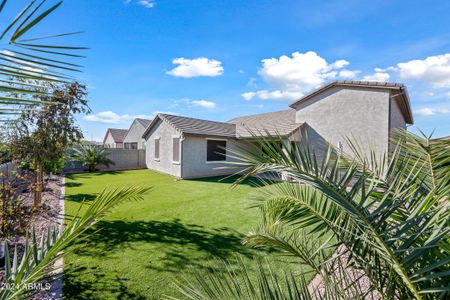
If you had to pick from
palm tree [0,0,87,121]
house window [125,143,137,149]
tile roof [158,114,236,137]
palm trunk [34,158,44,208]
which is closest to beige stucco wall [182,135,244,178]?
tile roof [158,114,236,137]

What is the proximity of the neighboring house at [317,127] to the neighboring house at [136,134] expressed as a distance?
9.21 m

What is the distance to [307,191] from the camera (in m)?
2.84

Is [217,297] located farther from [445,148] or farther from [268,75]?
[268,75]

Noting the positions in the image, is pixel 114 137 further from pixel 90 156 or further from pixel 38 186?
pixel 38 186

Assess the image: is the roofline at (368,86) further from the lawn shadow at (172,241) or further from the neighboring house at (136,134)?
the neighboring house at (136,134)

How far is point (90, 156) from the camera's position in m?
19.1

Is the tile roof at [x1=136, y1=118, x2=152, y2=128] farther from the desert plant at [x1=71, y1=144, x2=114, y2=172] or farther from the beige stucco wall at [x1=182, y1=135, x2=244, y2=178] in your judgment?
the beige stucco wall at [x1=182, y1=135, x2=244, y2=178]

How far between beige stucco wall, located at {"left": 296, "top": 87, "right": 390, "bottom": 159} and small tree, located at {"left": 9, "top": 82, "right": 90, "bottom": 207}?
43.0ft

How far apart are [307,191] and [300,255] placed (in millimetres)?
772

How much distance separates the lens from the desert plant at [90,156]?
62.9 feet

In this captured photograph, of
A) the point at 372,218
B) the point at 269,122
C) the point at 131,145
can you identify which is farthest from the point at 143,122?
the point at 372,218

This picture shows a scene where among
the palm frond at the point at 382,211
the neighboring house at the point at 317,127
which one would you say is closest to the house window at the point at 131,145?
the neighboring house at the point at 317,127

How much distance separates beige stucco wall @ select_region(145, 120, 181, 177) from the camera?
17.4 m

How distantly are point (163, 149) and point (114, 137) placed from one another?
21034 millimetres
